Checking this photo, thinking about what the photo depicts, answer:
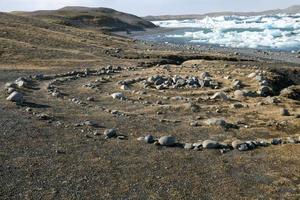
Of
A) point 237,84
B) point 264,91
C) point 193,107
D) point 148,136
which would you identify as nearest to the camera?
point 148,136

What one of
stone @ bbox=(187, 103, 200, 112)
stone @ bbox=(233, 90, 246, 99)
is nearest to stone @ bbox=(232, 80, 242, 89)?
stone @ bbox=(233, 90, 246, 99)

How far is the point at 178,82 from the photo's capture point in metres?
29.8

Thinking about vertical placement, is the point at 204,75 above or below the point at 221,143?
below

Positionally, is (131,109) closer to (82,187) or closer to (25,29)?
(82,187)

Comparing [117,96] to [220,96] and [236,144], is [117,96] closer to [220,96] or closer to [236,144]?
[220,96]

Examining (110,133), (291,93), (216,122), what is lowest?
(291,93)

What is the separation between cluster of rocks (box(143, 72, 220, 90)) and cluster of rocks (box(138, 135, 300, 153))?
11610 millimetres

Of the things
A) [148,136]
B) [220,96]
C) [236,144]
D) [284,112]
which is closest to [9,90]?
[220,96]

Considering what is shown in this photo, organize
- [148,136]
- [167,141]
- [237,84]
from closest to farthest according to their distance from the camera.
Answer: [167,141] < [148,136] < [237,84]

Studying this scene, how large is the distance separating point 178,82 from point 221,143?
12.6 meters

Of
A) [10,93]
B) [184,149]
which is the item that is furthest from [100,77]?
[184,149]

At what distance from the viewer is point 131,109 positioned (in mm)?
23703

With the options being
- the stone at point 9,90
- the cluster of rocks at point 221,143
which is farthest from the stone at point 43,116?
the stone at point 9,90

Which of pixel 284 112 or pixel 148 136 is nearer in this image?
pixel 148 136
